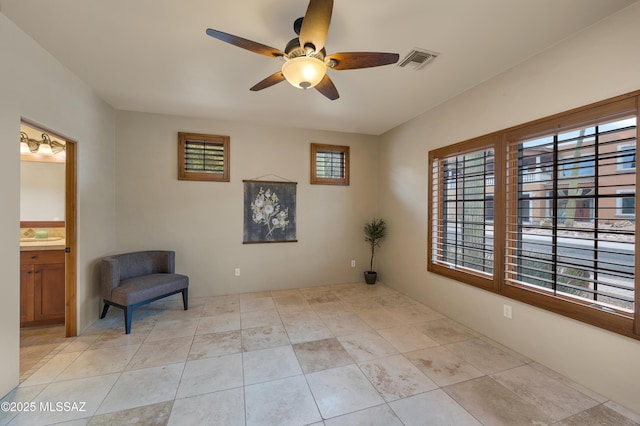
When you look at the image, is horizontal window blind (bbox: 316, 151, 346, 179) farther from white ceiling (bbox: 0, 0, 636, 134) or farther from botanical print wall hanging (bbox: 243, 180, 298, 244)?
white ceiling (bbox: 0, 0, 636, 134)

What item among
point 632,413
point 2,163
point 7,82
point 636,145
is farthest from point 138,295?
point 636,145

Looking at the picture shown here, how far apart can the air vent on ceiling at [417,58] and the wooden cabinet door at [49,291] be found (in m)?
4.28

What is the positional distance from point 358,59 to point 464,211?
222 cm

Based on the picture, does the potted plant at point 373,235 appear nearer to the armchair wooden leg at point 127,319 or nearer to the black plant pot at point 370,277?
the black plant pot at point 370,277

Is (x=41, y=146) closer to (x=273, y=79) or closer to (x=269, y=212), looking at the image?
(x=269, y=212)

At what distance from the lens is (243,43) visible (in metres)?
1.66

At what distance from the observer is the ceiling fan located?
145 centimetres

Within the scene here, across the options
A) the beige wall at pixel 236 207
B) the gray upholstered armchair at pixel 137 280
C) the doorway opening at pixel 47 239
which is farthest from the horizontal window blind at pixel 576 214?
the doorway opening at pixel 47 239

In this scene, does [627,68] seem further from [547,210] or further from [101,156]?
[101,156]

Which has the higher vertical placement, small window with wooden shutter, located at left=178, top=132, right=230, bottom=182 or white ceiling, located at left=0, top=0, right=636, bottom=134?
white ceiling, located at left=0, top=0, right=636, bottom=134

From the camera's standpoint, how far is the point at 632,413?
1.72 meters

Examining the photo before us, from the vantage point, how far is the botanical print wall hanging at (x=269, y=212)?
412 cm

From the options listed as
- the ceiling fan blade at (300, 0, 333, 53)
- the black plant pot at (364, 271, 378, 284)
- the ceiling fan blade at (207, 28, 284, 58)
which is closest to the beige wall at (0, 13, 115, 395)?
the ceiling fan blade at (207, 28, 284, 58)

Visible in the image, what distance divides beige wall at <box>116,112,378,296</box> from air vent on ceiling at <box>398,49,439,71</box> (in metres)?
2.19
